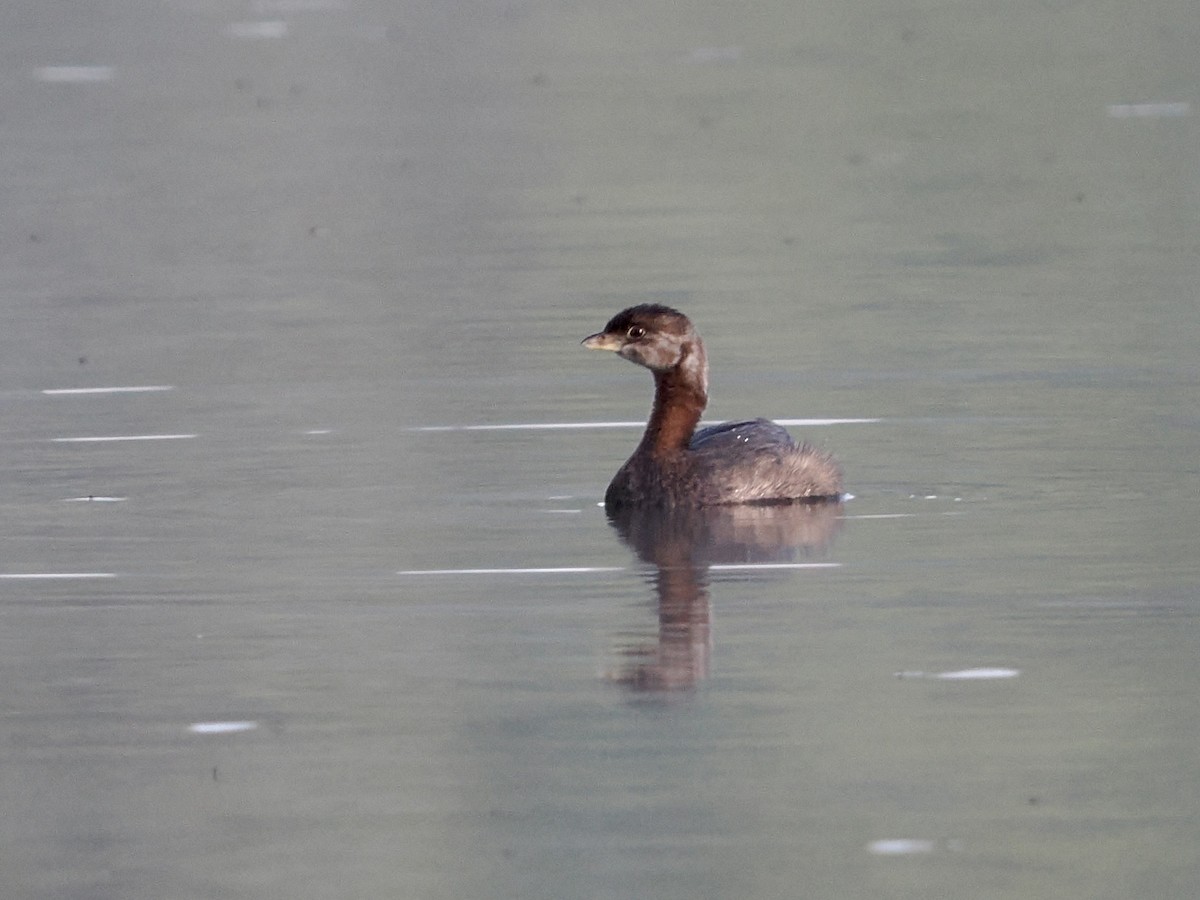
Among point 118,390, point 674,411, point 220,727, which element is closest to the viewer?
point 220,727

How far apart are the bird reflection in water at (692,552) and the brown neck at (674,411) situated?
14.1 inches

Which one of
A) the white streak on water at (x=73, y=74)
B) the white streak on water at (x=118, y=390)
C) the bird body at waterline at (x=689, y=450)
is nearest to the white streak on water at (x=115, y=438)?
the white streak on water at (x=118, y=390)

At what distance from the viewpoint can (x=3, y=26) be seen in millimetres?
37781

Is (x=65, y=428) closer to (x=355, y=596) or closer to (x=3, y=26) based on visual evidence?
(x=355, y=596)

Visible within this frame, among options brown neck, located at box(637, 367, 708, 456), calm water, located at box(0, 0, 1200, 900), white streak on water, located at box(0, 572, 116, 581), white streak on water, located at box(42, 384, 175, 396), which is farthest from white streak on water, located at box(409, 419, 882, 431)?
white streak on water, located at box(0, 572, 116, 581)

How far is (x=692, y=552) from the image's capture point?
10805 millimetres

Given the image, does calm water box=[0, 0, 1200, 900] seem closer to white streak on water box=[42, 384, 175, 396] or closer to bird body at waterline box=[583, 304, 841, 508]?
white streak on water box=[42, 384, 175, 396]

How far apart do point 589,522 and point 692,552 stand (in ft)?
2.15

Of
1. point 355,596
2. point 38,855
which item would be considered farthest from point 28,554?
point 38,855

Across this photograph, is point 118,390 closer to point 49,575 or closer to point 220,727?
point 49,575

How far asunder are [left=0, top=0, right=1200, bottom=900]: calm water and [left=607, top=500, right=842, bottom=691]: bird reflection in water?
0.11 feet

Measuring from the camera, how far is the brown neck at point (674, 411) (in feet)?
39.6

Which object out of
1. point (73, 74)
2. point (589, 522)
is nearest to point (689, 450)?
point (589, 522)

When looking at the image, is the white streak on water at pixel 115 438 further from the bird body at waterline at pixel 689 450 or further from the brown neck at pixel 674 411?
the brown neck at pixel 674 411
